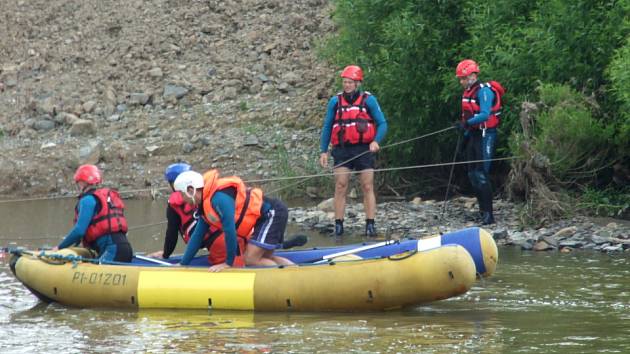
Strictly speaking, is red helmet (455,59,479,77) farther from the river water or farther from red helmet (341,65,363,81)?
the river water

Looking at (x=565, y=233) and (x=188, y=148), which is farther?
(x=188, y=148)

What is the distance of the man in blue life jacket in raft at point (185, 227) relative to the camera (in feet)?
39.9

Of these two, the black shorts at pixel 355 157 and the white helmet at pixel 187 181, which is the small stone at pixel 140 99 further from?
the white helmet at pixel 187 181

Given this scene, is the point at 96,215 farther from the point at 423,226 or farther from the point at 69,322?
the point at 423,226

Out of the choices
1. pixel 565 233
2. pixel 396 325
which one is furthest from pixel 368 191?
pixel 396 325

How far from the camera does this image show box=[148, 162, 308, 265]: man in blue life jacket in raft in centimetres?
1215

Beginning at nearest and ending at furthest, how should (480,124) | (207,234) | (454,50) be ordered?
(207,234)
(480,124)
(454,50)

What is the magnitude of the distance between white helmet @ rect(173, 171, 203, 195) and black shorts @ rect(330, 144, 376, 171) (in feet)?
13.6

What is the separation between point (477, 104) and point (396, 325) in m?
5.48

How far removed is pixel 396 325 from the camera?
36.1 feet

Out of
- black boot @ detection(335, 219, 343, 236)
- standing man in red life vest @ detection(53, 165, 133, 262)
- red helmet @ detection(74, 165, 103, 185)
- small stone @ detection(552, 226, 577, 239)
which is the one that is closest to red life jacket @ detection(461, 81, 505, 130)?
small stone @ detection(552, 226, 577, 239)

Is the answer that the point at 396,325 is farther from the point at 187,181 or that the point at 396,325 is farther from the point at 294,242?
the point at 187,181

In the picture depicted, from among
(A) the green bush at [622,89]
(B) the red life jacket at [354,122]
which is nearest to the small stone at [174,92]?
(B) the red life jacket at [354,122]

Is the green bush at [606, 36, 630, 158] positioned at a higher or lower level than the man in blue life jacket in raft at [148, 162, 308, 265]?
higher
